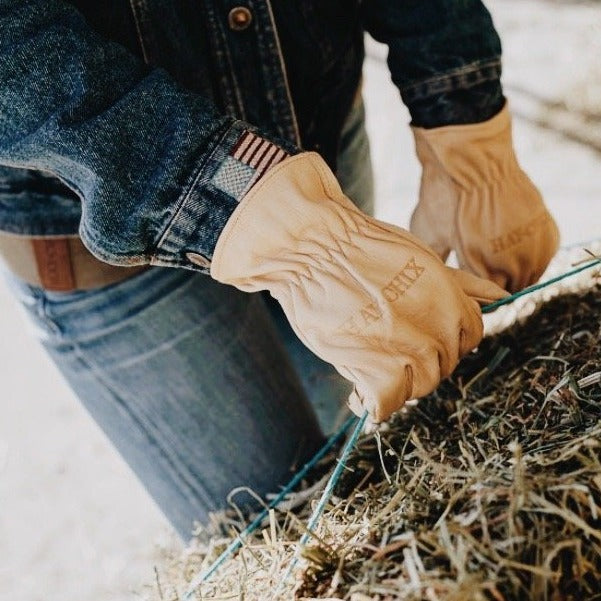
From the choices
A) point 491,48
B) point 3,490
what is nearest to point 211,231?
point 491,48

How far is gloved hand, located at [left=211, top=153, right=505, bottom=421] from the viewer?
2.22 feet

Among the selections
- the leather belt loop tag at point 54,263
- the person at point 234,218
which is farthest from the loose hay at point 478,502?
the leather belt loop tag at point 54,263

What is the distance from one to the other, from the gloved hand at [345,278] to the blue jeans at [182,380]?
216 millimetres

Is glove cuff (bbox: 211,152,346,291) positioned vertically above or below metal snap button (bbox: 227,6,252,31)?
below

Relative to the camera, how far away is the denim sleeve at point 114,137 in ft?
2.14

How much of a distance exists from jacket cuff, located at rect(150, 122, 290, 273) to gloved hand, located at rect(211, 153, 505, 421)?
0.03ft

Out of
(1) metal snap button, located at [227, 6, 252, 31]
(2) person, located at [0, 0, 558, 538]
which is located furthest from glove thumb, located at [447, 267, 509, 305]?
(1) metal snap button, located at [227, 6, 252, 31]

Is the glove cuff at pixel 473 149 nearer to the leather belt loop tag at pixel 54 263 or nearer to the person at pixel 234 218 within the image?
the person at pixel 234 218

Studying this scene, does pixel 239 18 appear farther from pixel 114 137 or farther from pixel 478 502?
pixel 478 502

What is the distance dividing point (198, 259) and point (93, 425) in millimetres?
1639

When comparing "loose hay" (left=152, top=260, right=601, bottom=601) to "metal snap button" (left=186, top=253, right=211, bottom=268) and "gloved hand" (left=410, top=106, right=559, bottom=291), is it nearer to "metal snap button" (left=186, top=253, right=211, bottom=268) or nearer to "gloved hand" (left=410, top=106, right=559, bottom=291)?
"gloved hand" (left=410, top=106, right=559, bottom=291)

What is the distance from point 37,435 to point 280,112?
1.61m

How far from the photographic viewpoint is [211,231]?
2.23 feet

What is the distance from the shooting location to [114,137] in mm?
659
